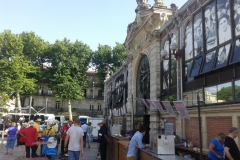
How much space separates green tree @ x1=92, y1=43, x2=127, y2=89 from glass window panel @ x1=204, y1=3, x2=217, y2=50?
3379 cm

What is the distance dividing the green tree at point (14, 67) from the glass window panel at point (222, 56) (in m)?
31.3

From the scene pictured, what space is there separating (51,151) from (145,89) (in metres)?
8.42

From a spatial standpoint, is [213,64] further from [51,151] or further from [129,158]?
[51,151]

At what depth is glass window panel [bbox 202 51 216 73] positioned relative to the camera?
906 centimetres

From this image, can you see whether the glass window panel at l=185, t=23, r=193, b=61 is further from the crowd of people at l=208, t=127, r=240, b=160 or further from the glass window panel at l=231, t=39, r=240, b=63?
the crowd of people at l=208, t=127, r=240, b=160

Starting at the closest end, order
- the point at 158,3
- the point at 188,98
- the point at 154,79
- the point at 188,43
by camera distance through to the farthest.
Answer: the point at 188,98
the point at 188,43
the point at 154,79
the point at 158,3

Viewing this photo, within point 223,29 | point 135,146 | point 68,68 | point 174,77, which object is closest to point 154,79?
point 174,77

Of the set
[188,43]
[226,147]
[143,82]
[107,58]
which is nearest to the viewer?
[226,147]

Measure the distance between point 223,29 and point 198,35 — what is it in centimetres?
173

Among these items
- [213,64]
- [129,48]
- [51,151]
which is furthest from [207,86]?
[129,48]

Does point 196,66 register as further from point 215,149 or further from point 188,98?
point 215,149

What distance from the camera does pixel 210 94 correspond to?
9258mm

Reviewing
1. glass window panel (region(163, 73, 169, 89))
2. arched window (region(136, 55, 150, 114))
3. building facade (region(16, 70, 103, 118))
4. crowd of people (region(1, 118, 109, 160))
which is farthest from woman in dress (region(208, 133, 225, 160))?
building facade (region(16, 70, 103, 118))

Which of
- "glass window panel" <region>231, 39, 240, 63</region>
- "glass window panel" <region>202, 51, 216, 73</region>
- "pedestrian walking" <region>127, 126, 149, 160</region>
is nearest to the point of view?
"pedestrian walking" <region>127, 126, 149, 160</region>
